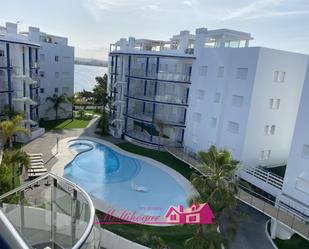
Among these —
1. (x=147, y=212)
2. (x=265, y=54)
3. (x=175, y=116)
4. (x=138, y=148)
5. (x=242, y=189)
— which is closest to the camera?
(x=147, y=212)

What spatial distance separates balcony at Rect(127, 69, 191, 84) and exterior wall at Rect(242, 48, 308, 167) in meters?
9.72

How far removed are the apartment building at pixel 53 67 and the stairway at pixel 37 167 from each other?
17783 millimetres

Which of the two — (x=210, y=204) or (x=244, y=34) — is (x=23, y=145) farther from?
(x=244, y=34)

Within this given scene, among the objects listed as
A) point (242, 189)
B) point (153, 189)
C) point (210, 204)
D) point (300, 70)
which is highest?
point (300, 70)

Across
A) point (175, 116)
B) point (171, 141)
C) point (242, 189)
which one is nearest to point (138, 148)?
point (171, 141)

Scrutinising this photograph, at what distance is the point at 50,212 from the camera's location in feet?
24.2

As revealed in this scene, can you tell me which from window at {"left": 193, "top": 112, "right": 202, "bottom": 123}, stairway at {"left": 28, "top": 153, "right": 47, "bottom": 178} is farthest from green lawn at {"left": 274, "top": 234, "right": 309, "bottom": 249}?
stairway at {"left": 28, "top": 153, "right": 47, "bottom": 178}

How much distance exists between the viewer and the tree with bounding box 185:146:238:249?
13.6 m

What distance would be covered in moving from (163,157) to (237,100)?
1014 cm

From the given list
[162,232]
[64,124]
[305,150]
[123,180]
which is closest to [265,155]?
[305,150]

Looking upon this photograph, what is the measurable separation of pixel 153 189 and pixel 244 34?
772 inches

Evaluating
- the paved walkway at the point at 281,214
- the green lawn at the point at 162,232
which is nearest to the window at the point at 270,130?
the paved walkway at the point at 281,214

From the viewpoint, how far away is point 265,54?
2320cm

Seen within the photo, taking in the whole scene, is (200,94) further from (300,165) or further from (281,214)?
(281,214)
